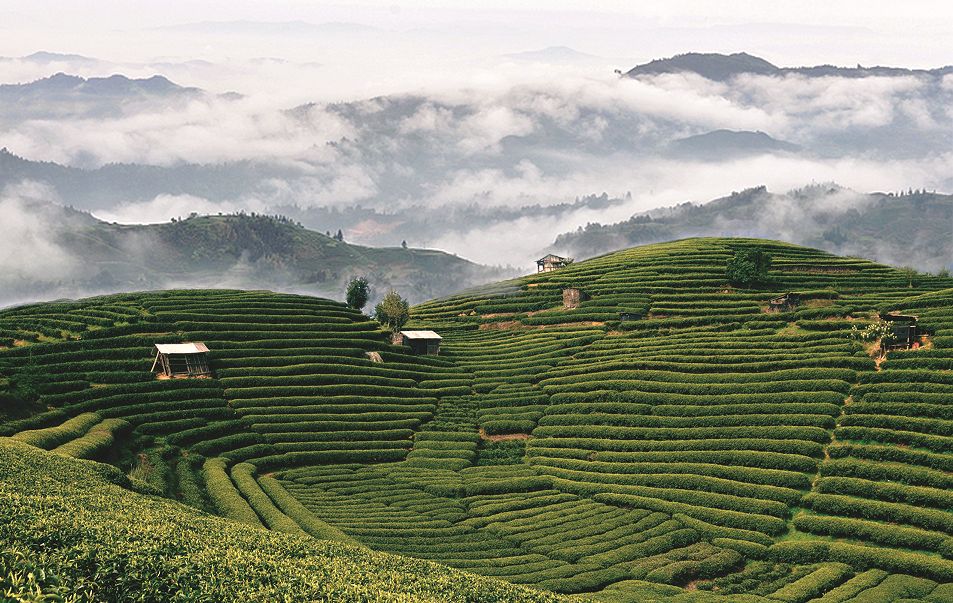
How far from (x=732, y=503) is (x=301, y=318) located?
59.3 meters

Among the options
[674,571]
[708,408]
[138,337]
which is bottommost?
[674,571]

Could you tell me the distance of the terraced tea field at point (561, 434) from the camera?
202 feet

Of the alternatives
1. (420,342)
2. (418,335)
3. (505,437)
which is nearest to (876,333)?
(505,437)

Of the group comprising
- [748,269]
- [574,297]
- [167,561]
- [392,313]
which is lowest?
[167,561]

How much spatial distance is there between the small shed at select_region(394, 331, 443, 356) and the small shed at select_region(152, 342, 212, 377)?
93.4 feet

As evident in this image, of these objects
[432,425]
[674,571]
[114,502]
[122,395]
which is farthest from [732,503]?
[122,395]

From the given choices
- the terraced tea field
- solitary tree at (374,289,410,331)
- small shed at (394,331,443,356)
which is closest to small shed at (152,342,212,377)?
the terraced tea field

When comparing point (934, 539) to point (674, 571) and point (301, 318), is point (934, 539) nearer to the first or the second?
point (674, 571)

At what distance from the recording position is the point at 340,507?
7081cm

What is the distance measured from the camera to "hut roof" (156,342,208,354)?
303 ft

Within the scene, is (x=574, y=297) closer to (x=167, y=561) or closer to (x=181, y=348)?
(x=181, y=348)

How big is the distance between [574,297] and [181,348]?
59.9 metres

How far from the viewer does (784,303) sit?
120 metres

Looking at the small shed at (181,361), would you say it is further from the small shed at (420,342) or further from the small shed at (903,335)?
the small shed at (903,335)
